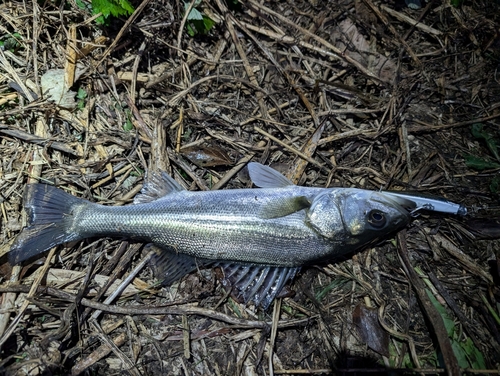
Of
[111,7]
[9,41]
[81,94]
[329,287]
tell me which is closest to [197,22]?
[111,7]

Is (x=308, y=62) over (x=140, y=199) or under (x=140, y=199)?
over

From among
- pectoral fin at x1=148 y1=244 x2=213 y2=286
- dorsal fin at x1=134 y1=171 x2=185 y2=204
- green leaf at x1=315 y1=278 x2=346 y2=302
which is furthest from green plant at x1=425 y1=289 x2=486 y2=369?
dorsal fin at x1=134 y1=171 x2=185 y2=204

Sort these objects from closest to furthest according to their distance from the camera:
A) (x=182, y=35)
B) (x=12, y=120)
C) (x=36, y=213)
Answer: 1. (x=36, y=213)
2. (x=12, y=120)
3. (x=182, y=35)

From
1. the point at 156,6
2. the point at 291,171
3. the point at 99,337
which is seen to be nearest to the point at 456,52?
the point at 291,171

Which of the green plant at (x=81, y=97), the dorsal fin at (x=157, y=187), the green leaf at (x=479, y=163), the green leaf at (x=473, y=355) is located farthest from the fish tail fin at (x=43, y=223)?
the green leaf at (x=479, y=163)

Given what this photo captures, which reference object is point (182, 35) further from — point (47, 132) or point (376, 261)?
point (376, 261)

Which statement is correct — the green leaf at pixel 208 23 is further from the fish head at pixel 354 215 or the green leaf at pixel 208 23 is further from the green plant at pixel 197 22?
the fish head at pixel 354 215

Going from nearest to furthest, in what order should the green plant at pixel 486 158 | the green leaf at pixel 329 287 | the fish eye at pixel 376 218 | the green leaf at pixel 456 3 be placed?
the fish eye at pixel 376 218, the green leaf at pixel 329 287, the green plant at pixel 486 158, the green leaf at pixel 456 3
